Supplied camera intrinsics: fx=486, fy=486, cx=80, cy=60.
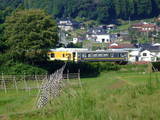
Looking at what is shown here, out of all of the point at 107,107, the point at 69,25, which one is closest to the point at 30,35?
the point at 107,107

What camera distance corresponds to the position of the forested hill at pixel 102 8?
385ft

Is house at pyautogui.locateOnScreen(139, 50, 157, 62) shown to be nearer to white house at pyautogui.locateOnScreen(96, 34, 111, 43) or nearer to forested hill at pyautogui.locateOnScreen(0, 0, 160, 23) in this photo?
white house at pyautogui.locateOnScreen(96, 34, 111, 43)

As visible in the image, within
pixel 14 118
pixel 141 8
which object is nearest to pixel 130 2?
pixel 141 8

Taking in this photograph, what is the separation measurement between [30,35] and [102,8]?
86042mm

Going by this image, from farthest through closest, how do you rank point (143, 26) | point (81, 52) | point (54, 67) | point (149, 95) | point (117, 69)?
point (143, 26) < point (81, 52) < point (117, 69) < point (54, 67) < point (149, 95)

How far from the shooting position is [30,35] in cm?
3272

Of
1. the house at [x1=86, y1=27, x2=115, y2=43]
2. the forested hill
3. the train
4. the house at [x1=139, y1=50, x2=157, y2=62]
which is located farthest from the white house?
the train

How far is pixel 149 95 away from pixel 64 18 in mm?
112577

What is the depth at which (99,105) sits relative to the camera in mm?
10219

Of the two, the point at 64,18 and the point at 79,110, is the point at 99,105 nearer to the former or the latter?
the point at 79,110

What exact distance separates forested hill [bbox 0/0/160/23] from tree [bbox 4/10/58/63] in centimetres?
8012

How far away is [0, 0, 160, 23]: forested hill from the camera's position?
117 metres

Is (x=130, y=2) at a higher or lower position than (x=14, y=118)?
higher

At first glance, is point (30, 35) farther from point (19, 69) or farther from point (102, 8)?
point (102, 8)
